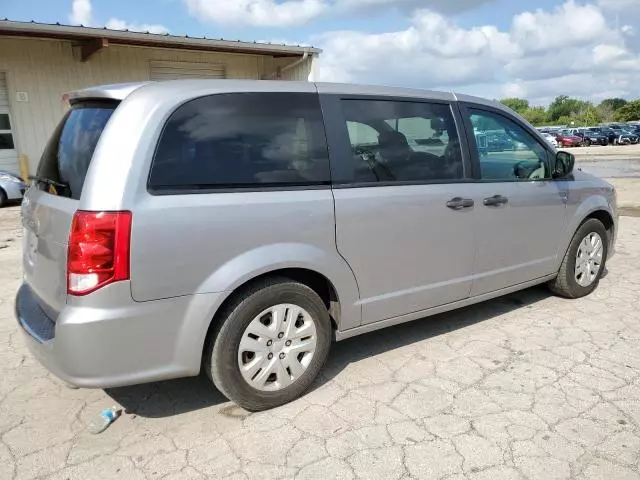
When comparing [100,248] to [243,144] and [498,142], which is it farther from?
[498,142]

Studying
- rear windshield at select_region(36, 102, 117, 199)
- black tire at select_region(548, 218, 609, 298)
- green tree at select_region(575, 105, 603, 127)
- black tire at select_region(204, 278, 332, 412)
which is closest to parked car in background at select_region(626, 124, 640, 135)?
green tree at select_region(575, 105, 603, 127)

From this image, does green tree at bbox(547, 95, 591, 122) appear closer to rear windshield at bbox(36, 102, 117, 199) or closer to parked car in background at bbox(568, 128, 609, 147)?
parked car in background at bbox(568, 128, 609, 147)

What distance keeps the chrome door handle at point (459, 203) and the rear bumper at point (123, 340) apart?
5.62 ft

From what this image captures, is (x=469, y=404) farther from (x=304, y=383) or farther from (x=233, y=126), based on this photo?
(x=233, y=126)

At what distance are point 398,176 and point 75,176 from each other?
1.83 m

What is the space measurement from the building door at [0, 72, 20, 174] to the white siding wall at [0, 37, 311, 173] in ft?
0.58

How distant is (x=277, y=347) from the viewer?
2.87 m

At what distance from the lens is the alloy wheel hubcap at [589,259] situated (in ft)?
15.0

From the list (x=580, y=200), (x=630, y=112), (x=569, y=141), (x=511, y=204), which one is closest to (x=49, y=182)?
(x=511, y=204)

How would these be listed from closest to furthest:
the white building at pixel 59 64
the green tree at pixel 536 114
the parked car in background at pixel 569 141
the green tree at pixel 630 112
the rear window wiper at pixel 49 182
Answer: the rear window wiper at pixel 49 182 < the white building at pixel 59 64 < the parked car in background at pixel 569 141 < the green tree at pixel 630 112 < the green tree at pixel 536 114

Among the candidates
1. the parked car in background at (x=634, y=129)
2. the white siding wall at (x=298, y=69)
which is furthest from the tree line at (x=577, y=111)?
the white siding wall at (x=298, y=69)

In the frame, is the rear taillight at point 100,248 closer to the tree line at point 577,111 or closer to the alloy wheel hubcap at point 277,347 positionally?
the alloy wheel hubcap at point 277,347

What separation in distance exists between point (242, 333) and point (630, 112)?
9589 centimetres

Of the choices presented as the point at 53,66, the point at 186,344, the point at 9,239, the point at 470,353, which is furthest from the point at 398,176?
the point at 53,66
